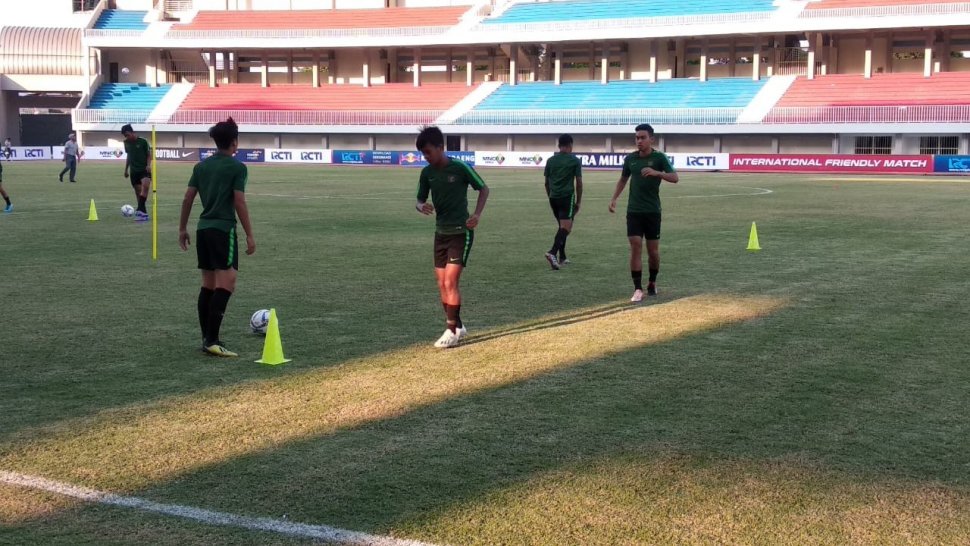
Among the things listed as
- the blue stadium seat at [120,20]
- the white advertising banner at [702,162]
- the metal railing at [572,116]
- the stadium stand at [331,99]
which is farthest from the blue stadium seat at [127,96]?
the white advertising banner at [702,162]

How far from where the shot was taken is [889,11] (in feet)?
193

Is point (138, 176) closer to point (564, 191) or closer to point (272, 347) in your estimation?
point (564, 191)

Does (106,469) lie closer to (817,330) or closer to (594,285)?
(817,330)

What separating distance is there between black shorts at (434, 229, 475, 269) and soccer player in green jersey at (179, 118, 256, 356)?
1.83 meters

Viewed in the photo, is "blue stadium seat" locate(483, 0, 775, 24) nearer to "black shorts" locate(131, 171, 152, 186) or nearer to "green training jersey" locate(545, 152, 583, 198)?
"black shorts" locate(131, 171, 152, 186)

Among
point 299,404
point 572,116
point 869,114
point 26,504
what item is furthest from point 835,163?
point 26,504

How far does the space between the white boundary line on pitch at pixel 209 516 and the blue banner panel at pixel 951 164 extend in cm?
4914

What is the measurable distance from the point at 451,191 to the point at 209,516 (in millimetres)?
5103

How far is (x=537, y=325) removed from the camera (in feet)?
35.2

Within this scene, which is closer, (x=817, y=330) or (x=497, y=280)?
(x=817, y=330)

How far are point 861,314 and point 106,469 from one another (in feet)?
27.1

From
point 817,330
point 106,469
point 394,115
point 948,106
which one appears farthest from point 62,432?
point 394,115

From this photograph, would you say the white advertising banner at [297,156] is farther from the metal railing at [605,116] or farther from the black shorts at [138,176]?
the black shorts at [138,176]

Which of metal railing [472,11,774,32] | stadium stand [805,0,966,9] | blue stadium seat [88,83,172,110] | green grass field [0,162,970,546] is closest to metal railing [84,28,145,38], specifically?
blue stadium seat [88,83,172,110]
